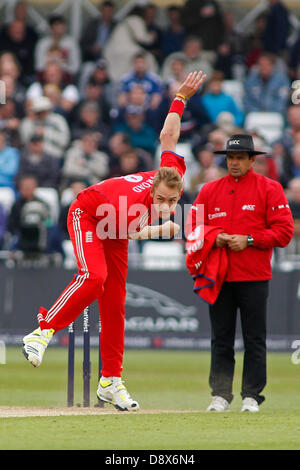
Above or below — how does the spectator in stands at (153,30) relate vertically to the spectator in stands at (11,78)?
above

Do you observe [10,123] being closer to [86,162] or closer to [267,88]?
[86,162]

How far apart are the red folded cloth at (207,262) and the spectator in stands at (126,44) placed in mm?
12951

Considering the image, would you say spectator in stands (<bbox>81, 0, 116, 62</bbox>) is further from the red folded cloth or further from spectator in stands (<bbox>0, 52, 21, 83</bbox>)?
the red folded cloth

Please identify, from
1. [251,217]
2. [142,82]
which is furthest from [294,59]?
[251,217]

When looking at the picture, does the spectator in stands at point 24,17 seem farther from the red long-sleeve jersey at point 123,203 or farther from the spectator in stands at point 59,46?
the red long-sleeve jersey at point 123,203

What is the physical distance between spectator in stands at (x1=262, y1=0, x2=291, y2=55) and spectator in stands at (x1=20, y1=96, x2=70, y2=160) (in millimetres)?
5460

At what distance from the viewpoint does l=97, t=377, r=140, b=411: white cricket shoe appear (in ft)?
31.8

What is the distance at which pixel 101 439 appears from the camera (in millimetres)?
7684

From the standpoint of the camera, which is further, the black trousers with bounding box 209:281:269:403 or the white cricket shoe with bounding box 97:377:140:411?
the black trousers with bounding box 209:281:269:403

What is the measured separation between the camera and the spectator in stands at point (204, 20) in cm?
2277

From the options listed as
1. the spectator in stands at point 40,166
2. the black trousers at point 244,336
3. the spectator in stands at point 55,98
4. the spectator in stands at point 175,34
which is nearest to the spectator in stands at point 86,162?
the spectator in stands at point 40,166

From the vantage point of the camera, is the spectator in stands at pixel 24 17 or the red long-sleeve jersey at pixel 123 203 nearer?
the red long-sleeve jersey at pixel 123 203

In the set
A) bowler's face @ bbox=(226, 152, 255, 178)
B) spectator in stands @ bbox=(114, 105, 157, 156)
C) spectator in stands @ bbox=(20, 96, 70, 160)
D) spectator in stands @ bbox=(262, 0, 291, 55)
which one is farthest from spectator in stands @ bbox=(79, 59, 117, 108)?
bowler's face @ bbox=(226, 152, 255, 178)

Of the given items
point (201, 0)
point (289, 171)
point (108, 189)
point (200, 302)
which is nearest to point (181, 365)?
point (200, 302)
